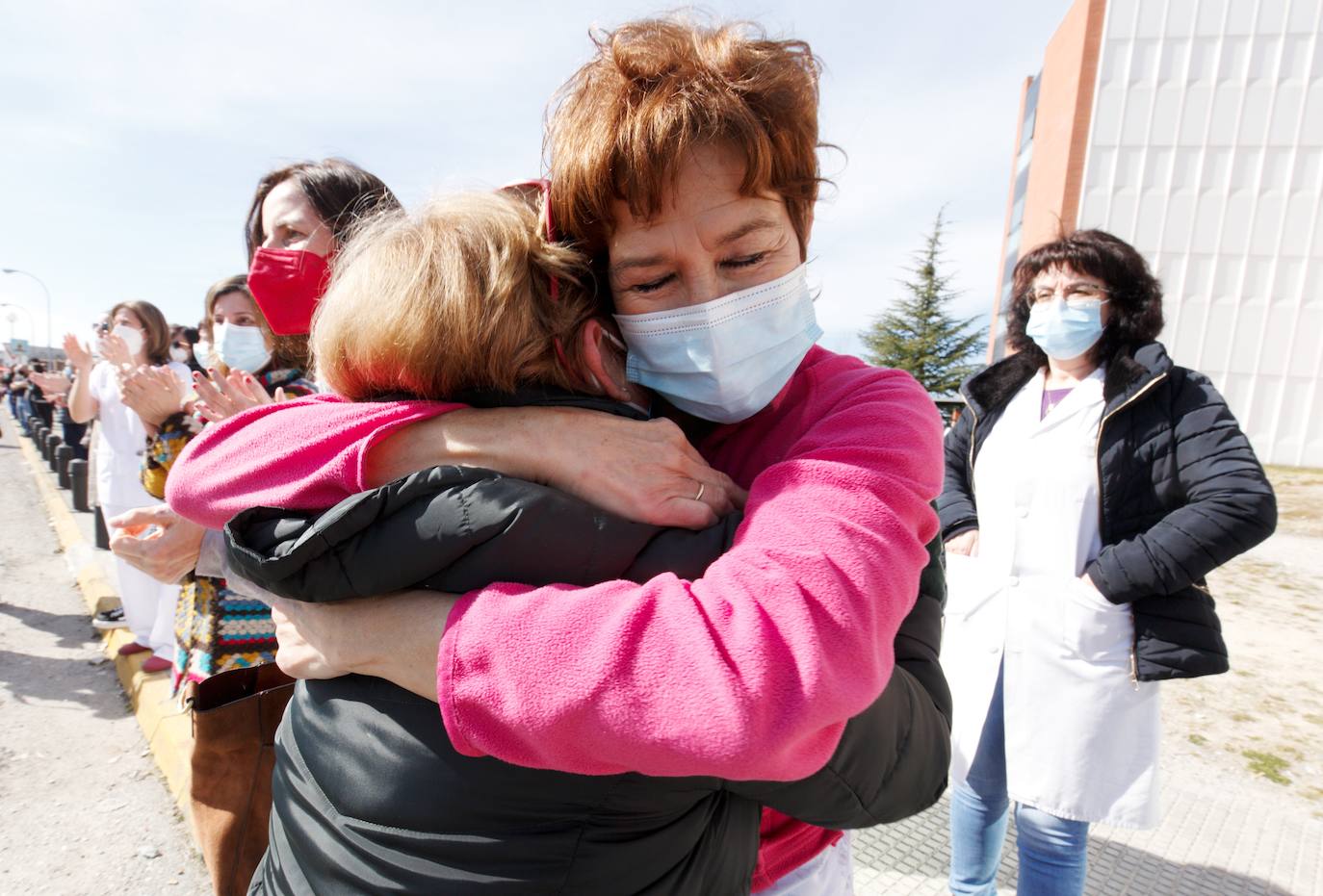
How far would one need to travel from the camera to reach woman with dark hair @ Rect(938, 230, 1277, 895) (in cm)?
229

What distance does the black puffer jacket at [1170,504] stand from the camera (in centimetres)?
224

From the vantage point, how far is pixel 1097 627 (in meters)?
2.38

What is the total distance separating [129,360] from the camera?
2902mm

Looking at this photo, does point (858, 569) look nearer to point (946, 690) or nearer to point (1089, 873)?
point (946, 690)

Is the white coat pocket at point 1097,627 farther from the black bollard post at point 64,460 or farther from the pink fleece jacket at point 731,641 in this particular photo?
the black bollard post at point 64,460

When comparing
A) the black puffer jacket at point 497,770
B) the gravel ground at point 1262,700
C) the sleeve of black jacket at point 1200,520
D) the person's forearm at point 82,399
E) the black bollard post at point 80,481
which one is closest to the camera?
the black puffer jacket at point 497,770

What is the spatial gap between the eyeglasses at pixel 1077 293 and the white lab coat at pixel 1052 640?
31cm

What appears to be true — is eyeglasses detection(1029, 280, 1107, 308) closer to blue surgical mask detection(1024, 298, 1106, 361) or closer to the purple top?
blue surgical mask detection(1024, 298, 1106, 361)

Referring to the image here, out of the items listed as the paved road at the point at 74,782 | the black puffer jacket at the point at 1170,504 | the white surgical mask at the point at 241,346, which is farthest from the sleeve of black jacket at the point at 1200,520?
the paved road at the point at 74,782

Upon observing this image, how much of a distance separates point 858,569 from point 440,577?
472 millimetres

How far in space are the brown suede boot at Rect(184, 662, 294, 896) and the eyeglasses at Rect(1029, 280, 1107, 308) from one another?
284cm

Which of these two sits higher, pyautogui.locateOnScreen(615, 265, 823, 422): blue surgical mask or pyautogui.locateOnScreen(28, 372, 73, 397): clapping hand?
pyautogui.locateOnScreen(615, 265, 823, 422): blue surgical mask

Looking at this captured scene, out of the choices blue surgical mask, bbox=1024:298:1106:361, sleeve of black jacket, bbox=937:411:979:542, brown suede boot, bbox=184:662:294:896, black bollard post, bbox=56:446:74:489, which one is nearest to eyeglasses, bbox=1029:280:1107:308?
blue surgical mask, bbox=1024:298:1106:361

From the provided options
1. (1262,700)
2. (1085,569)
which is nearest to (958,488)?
(1085,569)
